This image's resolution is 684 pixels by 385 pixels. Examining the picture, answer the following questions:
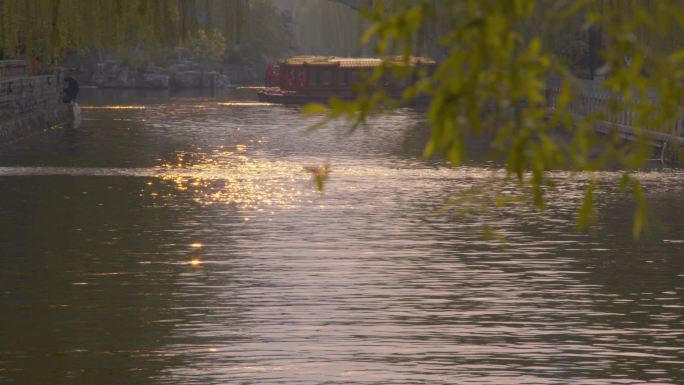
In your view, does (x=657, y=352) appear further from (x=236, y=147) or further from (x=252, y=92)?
(x=252, y=92)

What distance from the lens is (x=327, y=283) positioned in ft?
48.5

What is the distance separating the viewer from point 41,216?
21656mm

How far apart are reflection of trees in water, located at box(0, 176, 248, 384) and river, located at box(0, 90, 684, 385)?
0.03 meters

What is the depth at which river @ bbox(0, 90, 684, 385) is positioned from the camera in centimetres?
1070

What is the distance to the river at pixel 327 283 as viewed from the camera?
10695 mm

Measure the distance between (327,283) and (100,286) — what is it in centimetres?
200

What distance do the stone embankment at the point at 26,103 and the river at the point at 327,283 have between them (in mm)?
11986

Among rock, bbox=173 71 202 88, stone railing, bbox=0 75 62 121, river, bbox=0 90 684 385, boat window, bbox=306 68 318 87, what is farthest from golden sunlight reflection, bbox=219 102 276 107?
river, bbox=0 90 684 385

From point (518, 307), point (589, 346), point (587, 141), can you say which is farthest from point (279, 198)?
point (587, 141)

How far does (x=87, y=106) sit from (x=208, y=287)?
2279 inches

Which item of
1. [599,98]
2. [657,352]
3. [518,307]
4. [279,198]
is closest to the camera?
[657,352]

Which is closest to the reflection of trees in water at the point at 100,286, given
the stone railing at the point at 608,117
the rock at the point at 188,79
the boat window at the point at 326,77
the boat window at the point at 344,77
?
the stone railing at the point at 608,117

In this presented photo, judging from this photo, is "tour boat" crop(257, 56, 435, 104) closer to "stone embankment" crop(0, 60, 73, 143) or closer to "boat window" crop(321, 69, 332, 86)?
"boat window" crop(321, 69, 332, 86)

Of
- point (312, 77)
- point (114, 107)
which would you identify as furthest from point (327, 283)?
point (312, 77)
